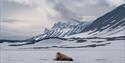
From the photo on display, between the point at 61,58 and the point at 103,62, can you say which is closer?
the point at 103,62

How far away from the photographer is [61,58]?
64438 millimetres

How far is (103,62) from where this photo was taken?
50.1 metres

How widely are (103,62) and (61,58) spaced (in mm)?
15675
